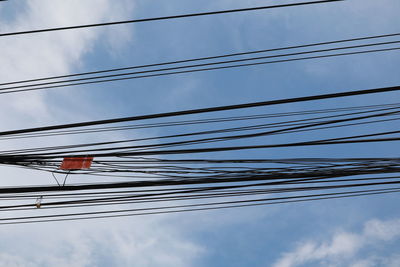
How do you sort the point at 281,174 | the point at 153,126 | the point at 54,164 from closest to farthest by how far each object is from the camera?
1. the point at 281,174
2. the point at 54,164
3. the point at 153,126

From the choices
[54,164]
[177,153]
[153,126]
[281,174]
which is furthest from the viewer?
[153,126]

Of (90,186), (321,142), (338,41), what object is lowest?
(90,186)

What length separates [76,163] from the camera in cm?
411

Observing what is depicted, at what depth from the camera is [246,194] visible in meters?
4.13

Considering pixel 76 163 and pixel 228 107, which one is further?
pixel 76 163

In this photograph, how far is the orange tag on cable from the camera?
13.4ft

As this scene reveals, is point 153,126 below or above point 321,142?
above

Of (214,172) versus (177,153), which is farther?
(214,172)

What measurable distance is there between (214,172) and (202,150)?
1.92ft

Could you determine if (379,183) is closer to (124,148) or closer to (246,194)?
(246,194)

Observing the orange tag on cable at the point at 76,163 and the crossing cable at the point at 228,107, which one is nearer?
the crossing cable at the point at 228,107

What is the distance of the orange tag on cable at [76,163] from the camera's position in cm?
409

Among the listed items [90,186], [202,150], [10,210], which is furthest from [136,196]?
[10,210]

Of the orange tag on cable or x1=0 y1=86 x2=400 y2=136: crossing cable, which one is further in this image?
the orange tag on cable
